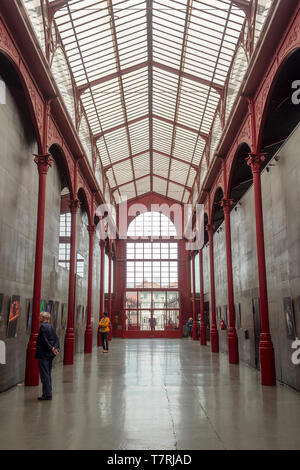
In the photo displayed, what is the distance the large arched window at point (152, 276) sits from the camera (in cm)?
3319

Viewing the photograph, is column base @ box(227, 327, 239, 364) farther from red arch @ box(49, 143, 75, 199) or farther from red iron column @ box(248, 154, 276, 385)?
red arch @ box(49, 143, 75, 199)

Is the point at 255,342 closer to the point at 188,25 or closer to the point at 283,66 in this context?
the point at 283,66

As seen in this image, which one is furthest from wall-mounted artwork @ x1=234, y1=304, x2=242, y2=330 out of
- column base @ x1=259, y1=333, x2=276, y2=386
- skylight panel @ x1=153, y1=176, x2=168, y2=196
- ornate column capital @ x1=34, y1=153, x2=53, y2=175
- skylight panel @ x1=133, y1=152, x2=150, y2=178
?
skylight panel @ x1=153, y1=176, x2=168, y2=196

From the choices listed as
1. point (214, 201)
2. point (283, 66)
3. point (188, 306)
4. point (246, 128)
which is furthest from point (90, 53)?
→ point (188, 306)

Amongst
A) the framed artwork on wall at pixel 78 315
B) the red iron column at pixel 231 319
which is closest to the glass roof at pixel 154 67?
the red iron column at pixel 231 319

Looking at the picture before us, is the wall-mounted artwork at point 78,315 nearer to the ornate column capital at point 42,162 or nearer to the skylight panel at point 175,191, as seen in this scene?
the ornate column capital at point 42,162

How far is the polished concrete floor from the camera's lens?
209 inches

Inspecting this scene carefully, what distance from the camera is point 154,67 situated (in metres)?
16.8

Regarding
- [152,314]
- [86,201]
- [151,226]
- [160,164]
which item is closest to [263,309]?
[86,201]

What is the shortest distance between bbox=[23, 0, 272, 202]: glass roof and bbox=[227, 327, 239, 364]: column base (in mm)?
8439

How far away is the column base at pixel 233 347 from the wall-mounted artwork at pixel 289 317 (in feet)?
16.0

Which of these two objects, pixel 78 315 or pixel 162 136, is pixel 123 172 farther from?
pixel 78 315

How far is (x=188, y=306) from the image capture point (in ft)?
111

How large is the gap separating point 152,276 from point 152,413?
27.8 m
